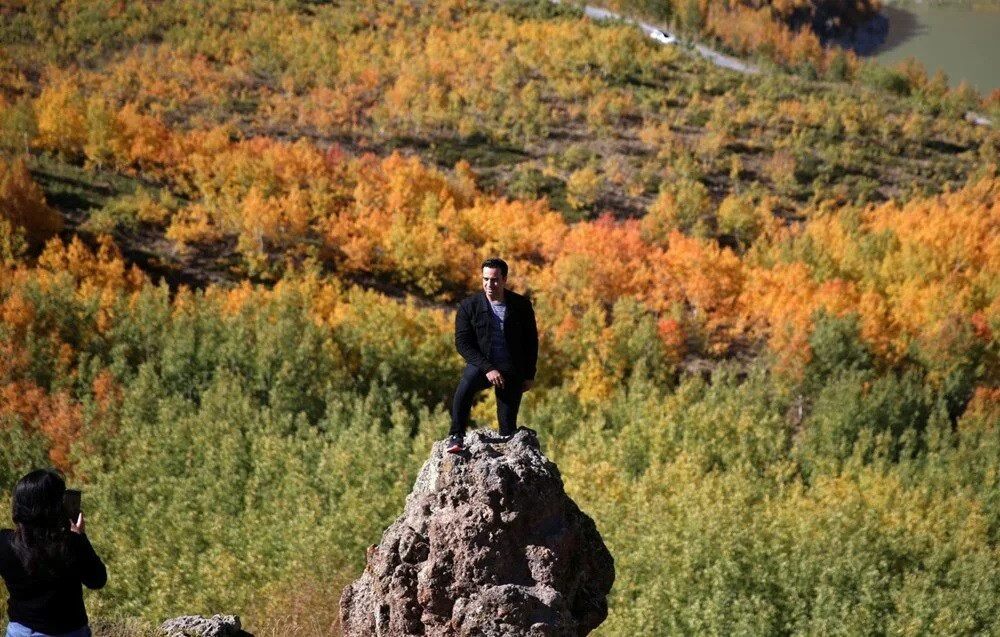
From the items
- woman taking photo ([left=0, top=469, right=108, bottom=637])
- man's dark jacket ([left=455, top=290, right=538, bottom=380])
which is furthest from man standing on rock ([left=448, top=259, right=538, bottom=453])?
woman taking photo ([left=0, top=469, right=108, bottom=637])

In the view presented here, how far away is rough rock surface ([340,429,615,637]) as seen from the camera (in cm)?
1052

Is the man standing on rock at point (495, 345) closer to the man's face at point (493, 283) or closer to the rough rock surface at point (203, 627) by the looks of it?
the man's face at point (493, 283)

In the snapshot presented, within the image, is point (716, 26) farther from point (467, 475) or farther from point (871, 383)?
point (467, 475)

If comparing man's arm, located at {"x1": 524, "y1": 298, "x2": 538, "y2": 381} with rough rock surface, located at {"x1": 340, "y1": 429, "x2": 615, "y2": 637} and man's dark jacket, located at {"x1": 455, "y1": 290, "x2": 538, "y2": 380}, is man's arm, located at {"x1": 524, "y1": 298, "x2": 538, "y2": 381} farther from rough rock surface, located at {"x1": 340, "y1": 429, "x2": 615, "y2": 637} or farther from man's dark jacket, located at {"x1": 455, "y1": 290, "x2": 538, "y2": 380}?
rough rock surface, located at {"x1": 340, "y1": 429, "x2": 615, "y2": 637}

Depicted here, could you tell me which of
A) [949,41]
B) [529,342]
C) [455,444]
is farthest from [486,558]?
[949,41]

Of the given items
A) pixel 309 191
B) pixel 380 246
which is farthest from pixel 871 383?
pixel 309 191

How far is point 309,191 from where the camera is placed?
8488 cm

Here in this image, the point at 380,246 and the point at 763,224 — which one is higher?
the point at 763,224

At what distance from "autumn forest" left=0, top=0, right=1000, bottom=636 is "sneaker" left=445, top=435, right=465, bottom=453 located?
7.24 meters

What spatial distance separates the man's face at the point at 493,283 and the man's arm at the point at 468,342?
0.37 metres

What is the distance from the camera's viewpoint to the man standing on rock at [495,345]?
1119 centimetres

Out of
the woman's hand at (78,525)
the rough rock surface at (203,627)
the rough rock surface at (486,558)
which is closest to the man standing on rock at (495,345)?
the rough rock surface at (486,558)

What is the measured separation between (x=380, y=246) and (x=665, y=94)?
52449 millimetres

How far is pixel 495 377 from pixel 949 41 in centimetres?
18954
